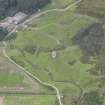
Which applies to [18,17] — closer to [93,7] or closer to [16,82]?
[93,7]

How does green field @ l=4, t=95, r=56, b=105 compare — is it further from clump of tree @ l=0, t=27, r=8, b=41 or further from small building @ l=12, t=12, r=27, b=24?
small building @ l=12, t=12, r=27, b=24

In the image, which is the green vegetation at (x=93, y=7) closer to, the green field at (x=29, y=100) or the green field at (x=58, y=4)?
the green field at (x=58, y=4)

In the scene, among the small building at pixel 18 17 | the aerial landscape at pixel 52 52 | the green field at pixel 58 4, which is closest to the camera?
the aerial landscape at pixel 52 52

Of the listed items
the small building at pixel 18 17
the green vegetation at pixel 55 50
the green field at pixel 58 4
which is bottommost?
the green field at pixel 58 4

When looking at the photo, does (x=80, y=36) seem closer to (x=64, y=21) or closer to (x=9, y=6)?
(x=64, y=21)

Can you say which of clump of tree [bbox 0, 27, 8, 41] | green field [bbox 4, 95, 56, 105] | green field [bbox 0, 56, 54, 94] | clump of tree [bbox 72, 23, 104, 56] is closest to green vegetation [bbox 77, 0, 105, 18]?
clump of tree [bbox 72, 23, 104, 56]

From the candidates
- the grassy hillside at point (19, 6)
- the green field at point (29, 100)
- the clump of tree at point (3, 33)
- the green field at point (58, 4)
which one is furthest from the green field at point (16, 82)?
the green field at point (58, 4)

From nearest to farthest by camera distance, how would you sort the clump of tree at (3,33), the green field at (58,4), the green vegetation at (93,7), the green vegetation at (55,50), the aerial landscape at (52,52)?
the aerial landscape at (52,52) → the green vegetation at (55,50) → the clump of tree at (3,33) → the green vegetation at (93,7) → the green field at (58,4)

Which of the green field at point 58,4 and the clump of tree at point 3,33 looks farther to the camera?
the green field at point 58,4
